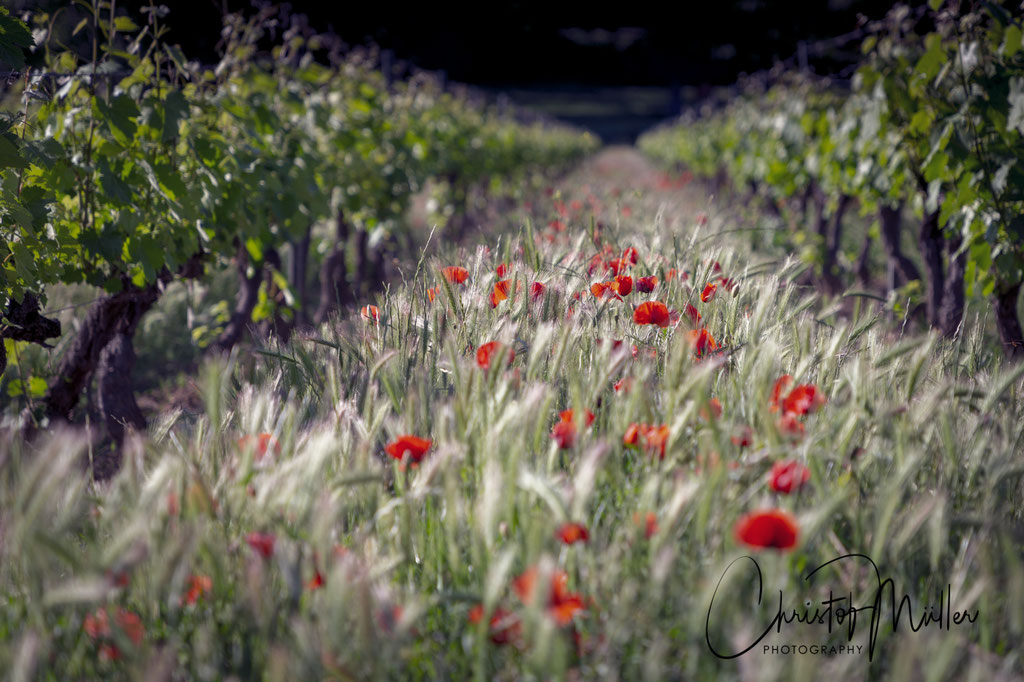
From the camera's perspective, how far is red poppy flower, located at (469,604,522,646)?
911 mm

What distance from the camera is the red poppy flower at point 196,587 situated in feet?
3.14

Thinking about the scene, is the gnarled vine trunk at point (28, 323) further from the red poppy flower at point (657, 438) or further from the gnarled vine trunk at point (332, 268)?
the gnarled vine trunk at point (332, 268)

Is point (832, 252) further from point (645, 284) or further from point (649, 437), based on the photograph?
point (649, 437)

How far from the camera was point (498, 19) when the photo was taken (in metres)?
44.8

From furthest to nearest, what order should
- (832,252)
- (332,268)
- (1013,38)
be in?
(832,252) → (332,268) → (1013,38)

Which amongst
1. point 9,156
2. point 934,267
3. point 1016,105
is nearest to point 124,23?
point 9,156

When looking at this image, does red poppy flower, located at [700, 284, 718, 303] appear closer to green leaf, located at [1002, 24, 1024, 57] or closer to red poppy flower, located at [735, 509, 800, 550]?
red poppy flower, located at [735, 509, 800, 550]

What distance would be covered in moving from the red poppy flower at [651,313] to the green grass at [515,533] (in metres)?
0.14

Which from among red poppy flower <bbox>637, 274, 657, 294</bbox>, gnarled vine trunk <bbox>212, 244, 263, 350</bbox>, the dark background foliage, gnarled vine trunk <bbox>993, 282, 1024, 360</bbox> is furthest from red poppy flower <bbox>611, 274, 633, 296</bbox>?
the dark background foliage

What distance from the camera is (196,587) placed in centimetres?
96

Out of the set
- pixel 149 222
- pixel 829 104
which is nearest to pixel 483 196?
pixel 829 104

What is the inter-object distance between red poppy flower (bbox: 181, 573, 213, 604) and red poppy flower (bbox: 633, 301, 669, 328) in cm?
92

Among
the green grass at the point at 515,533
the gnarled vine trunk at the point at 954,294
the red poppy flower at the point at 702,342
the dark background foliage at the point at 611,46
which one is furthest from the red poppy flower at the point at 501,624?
the dark background foliage at the point at 611,46

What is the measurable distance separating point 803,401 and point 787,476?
19 centimetres
